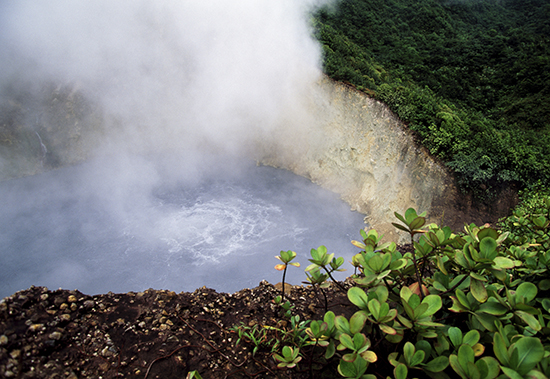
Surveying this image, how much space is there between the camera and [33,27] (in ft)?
57.8

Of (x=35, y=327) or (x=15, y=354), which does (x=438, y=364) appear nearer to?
(x=15, y=354)

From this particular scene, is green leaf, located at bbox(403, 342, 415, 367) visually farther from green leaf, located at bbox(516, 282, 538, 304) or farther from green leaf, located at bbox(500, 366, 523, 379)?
green leaf, located at bbox(516, 282, 538, 304)

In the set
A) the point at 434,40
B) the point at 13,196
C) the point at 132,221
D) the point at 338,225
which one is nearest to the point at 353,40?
the point at 434,40

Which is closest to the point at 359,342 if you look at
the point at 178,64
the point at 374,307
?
the point at 374,307

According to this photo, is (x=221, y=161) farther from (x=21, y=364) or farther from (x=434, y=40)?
(x=434, y=40)

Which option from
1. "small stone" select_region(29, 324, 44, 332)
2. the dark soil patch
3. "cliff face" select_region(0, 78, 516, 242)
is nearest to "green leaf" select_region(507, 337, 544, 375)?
the dark soil patch

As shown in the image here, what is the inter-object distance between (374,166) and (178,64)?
14500 mm

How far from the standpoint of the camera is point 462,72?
17.9 meters

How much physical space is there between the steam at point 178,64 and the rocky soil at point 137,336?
572 inches

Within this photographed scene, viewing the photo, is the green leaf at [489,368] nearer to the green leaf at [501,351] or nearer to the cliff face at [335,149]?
the green leaf at [501,351]

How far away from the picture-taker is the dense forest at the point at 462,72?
10.0m

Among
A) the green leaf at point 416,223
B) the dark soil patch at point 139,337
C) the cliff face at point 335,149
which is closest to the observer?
the green leaf at point 416,223

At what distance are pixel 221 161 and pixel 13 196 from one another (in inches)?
429

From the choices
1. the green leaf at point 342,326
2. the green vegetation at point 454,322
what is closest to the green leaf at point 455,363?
the green vegetation at point 454,322
